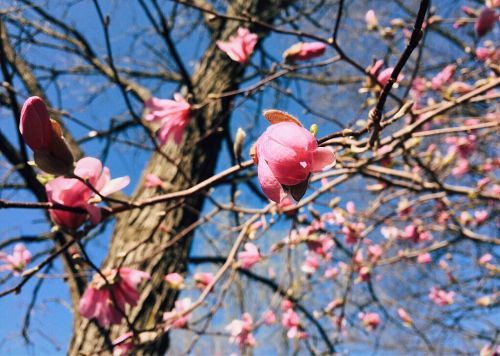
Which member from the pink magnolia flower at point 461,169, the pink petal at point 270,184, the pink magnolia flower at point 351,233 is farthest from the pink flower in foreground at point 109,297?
the pink magnolia flower at point 461,169

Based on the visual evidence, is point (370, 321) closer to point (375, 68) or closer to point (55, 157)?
point (375, 68)

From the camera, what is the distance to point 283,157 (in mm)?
400

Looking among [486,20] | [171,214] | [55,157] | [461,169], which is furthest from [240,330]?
[461,169]

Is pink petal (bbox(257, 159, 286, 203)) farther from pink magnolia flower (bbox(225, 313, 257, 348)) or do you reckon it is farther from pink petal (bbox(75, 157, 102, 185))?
pink magnolia flower (bbox(225, 313, 257, 348))

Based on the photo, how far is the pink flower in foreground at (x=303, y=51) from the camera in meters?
0.97

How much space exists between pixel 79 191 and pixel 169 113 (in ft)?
1.45

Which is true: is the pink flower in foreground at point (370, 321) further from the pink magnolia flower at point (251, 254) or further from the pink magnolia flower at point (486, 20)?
the pink magnolia flower at point (486, 20)

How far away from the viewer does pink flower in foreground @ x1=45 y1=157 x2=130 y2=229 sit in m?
0.56

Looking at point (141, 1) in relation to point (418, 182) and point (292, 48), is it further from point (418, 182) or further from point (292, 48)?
point (418, 182)

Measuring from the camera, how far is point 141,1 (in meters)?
1.31

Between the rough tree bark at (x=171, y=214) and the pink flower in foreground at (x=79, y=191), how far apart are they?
439 millimetres

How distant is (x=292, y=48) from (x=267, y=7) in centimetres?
137

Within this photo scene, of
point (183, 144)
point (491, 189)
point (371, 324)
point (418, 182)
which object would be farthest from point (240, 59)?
point (491, 189)

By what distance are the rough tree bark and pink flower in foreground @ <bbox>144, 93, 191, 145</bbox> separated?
0.27 ft
